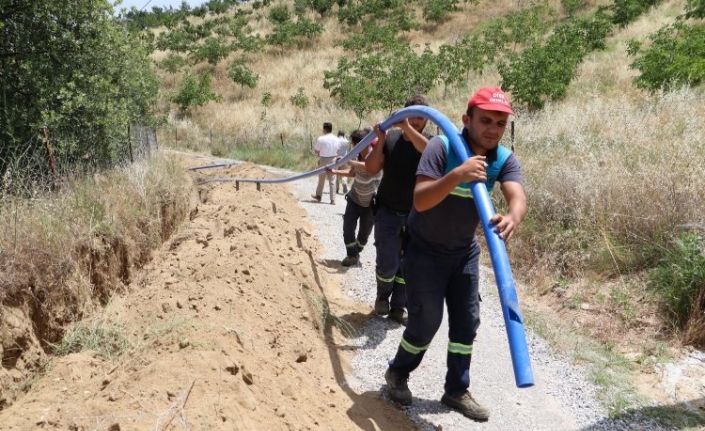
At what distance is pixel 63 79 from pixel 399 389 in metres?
6.89

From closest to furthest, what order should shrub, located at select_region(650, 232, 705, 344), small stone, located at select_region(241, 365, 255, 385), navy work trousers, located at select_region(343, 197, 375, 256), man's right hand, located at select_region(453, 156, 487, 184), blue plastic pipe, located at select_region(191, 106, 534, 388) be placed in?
1. blue plastic pipe, located at select_region(191, 106, 534, 388)
2. man's right hand, located at select_region(453, 156, 487, 184)
3. small stone, located at select_region(241, 365, 255, 385)
4. shrub, located at select_region(650, 232, 705, 344)
5. navy work trousers, located at select_region(343, 197, 375, 256)

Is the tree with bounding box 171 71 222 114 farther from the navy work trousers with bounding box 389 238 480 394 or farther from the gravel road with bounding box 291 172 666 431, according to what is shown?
the navy work trousers with bounding box 389 238 480 394

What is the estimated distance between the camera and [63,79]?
25.6ft

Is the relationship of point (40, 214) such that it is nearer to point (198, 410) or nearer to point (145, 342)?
point (145, 342)

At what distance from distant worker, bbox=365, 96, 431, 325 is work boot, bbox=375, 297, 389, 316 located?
0.69 ft

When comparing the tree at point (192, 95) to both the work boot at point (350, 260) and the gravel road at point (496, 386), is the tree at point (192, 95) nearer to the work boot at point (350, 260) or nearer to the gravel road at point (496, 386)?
the work boot at point (350, 260)

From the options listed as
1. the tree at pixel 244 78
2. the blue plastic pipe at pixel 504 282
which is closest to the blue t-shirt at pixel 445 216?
the blue plastic pipe at pixel 504 282

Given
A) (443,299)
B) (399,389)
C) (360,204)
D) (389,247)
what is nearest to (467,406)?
(399,389)

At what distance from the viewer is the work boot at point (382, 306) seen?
5.16 metres

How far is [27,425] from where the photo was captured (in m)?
2.88

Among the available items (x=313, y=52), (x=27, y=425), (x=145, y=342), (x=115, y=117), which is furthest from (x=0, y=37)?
(x=313, y=52)

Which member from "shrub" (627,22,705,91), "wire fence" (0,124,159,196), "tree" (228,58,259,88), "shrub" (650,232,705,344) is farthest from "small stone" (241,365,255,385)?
"tree" (228,58,259,88)

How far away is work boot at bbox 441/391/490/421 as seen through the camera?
3607 millimetres

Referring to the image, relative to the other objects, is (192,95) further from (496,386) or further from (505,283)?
(505,283)
